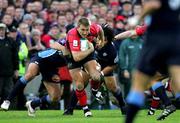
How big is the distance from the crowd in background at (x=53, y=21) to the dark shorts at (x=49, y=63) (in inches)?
90.8

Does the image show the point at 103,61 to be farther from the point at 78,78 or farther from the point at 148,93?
the point at 148,93

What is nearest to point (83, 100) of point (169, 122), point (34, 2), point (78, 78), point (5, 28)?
point (78, 78)

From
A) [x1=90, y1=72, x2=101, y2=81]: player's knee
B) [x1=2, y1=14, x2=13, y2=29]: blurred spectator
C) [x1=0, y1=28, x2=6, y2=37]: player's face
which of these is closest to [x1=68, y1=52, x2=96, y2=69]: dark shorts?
[x1=90, y1=72, x2=101, y2=81]: player's knee

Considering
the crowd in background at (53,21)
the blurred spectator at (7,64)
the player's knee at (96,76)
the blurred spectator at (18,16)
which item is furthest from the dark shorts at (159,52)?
the blurred spectator at (18,16)

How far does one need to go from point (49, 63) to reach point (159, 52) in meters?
6.85

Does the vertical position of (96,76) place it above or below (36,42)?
above

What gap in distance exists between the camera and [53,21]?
20812 mm

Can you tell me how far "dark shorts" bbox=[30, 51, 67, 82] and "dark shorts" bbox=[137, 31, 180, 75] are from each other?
650 cm

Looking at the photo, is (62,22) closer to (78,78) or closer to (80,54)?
(78,78)

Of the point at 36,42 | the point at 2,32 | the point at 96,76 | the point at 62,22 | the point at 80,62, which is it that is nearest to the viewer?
the point at 96,76

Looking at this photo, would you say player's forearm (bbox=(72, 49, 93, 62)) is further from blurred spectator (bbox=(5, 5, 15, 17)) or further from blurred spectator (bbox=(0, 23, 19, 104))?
blurred spectator (bbox=(5, 5, 15, 17))

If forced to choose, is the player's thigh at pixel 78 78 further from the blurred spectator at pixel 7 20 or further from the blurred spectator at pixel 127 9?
the blurred spectator at pixel 127 9

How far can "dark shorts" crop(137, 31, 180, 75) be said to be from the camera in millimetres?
8766

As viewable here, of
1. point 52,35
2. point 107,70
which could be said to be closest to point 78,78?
point 107,70
